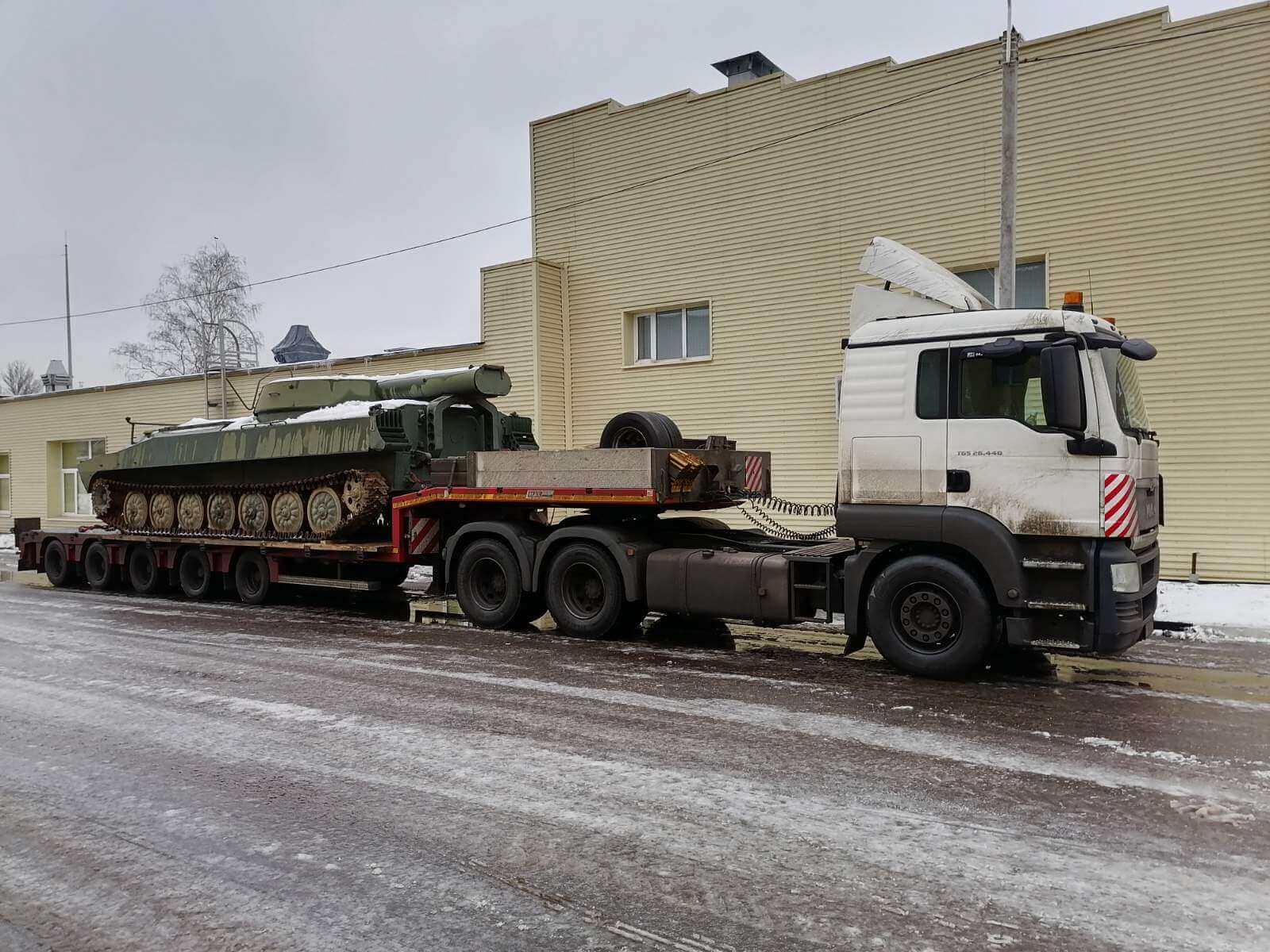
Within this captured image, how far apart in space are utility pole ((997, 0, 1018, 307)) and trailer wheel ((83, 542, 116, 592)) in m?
14.1

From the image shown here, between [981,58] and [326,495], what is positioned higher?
[981,58]

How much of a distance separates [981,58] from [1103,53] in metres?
1.76

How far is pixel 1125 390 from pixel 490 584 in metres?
6.85

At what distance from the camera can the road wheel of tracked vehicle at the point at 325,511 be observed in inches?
512

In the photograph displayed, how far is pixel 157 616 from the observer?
12.4 meters

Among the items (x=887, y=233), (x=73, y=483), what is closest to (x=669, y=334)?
(x=887, y=233)

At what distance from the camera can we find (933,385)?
770 cm

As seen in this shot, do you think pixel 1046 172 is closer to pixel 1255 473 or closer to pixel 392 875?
pixel 1255 473

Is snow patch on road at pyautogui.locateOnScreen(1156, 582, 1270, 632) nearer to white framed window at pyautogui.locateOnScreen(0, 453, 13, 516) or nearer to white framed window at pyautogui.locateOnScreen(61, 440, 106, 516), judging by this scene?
white framed window at pyautogui.locateOnScreen(61, 440, 106, 516)

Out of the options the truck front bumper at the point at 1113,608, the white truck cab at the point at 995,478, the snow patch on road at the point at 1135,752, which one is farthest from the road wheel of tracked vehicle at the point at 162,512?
the snow patch on road at the point at 1135,752

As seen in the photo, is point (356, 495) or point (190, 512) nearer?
point (356, 495)

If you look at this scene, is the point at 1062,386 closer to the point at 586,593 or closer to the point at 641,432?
the point at 641,432

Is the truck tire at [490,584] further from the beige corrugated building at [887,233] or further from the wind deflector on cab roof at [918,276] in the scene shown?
the beige corrugated building at [887,233]

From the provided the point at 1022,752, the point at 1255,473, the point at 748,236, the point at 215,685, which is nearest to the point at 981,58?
the point at 748,236
